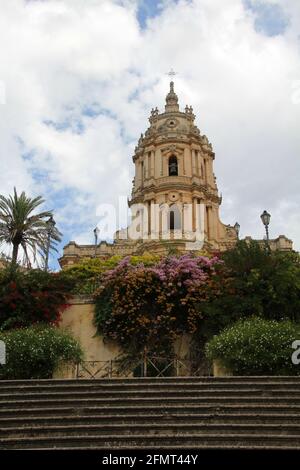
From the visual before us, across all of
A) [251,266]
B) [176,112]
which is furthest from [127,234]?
[251,266]

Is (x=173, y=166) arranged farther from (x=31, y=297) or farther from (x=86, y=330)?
(x=31, y=297)

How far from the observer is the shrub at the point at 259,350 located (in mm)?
14062

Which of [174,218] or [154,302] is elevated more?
[174,218]

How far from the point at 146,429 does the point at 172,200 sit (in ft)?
114

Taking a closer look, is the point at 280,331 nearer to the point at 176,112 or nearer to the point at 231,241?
the point at 231,241

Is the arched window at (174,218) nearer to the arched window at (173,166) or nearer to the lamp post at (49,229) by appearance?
the arched window at (173,166)

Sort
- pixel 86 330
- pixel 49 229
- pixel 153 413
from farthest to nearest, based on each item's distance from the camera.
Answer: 1. pixel 49 229
2. pixel 86 330
3. pixel 153 413

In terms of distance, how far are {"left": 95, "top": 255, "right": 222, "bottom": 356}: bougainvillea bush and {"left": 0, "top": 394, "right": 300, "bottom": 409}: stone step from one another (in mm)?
7267

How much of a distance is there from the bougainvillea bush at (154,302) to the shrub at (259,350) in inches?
166

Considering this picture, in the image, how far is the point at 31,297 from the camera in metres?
19.8

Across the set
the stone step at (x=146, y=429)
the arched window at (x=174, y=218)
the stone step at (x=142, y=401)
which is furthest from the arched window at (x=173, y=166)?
the stone step at (x=146, y=429)

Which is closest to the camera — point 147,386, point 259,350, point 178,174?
point 147,386

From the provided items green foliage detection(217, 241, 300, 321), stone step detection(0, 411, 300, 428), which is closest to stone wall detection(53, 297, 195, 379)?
green foliage detection(217, 241, 300, 321)

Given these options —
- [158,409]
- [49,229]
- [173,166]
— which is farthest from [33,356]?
[173,166]
